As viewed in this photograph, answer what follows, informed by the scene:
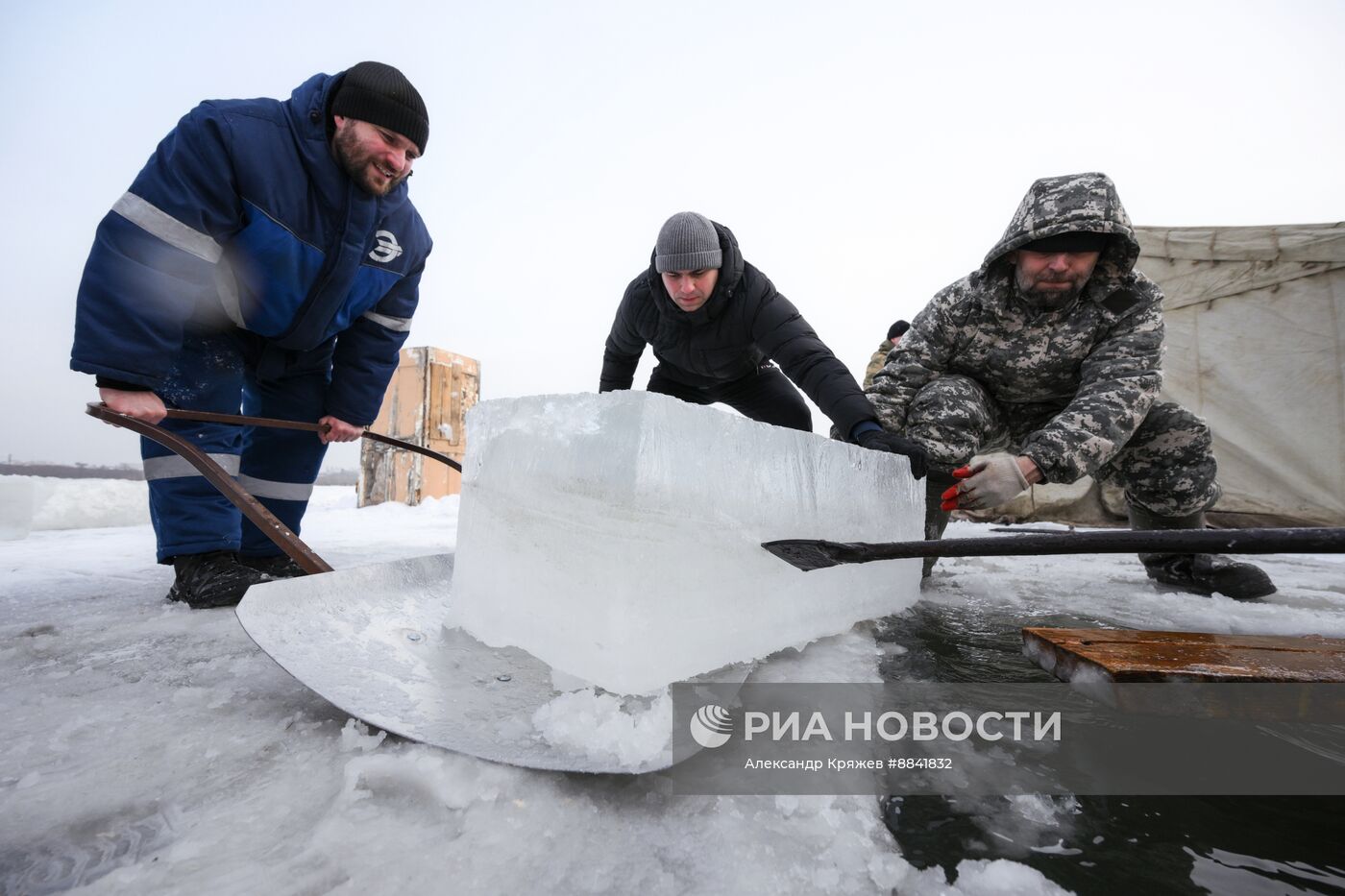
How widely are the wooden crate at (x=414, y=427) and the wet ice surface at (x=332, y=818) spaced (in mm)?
4562

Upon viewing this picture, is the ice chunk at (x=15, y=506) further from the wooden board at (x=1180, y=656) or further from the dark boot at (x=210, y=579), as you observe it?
the wooden board at (x=1180, y=656)

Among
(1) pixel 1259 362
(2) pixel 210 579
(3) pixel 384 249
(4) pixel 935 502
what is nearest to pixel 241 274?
(3) pixel 384 249

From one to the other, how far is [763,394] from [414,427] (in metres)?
3.82

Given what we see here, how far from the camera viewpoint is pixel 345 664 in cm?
96

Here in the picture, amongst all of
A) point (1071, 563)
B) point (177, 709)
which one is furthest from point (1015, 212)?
point (177, 709)

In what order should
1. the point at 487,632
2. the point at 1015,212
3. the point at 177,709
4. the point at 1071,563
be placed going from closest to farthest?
the point at 177,709 < the point at 487,632 < the point at 1015,212 < the point at 1071,563

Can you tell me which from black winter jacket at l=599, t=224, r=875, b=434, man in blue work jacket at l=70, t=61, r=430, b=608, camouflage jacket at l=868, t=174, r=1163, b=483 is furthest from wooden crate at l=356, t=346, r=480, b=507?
camouflage jacket at l=868, t=174, r=1163, b=483

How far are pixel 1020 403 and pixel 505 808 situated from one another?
2278mm

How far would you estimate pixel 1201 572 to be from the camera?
2.00 m

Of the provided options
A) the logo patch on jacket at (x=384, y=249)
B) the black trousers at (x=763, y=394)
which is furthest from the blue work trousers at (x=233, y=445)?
the black trousers at (x=763, y=394)

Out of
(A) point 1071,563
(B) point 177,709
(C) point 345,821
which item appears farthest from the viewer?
(A) point 1071,563

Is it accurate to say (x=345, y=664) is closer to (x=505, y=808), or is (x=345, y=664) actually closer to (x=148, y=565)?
(x=505, y=808)

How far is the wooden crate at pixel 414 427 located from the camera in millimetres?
5355

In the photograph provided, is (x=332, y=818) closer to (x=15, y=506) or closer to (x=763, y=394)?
(x=763, y=394)
